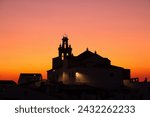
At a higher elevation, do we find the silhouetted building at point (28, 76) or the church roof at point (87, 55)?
the church roof at point (87, 55)

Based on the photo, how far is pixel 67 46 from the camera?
71.2 metres

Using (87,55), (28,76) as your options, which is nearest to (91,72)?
(87,55)

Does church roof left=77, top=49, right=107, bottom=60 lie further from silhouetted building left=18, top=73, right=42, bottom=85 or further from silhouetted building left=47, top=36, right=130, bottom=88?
silhouetted building left=18, top=73, right=42, bottom=85

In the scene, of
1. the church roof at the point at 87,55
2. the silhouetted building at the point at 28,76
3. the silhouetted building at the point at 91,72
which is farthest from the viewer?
the silhouetted building at the point at 28,76

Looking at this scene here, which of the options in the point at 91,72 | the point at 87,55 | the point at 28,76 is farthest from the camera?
the point at 28,76

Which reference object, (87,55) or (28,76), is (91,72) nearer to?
(87,55)

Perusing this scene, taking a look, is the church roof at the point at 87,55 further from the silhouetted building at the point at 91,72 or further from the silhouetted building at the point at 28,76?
the silhouetted building at the point at 28,76

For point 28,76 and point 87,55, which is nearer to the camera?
point 87,55

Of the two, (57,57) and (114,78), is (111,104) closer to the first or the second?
(114,78)

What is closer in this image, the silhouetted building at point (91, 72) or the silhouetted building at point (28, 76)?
A: the silhouetted building at point (91, 72)

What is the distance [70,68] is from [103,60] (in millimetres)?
6638

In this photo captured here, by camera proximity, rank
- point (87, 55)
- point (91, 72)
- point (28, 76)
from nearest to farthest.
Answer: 1. point (91, 72)
2. point (87, 55)
3. point (28, 76)

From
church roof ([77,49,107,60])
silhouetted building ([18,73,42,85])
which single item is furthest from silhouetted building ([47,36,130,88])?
silhouetted building ([18,73,42,85])

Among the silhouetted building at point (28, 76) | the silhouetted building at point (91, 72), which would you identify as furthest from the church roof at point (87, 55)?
the silhouetted building at point (28, 76)
